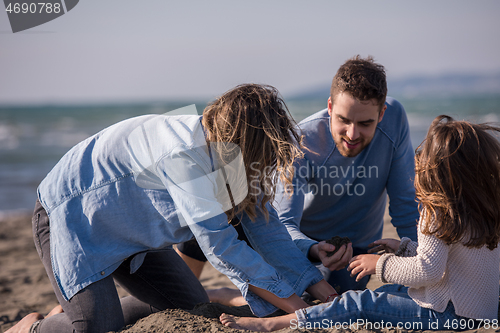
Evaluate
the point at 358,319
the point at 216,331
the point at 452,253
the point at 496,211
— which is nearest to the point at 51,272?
the point at 216,331

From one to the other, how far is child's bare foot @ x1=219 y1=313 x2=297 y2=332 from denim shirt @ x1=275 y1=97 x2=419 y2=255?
3.01ft

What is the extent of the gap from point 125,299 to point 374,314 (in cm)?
158

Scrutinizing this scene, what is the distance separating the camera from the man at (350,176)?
9.27 ft

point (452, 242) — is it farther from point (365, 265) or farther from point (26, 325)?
point (26, 325)

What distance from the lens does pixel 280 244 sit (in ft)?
8.26

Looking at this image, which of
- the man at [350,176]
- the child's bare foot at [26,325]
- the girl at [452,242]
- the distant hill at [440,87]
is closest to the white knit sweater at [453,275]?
the girl at [452,242]

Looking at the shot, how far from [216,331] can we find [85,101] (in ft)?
129

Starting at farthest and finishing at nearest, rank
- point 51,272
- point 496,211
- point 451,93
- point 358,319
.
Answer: point 451,93
point 51,272
point 358,319
point 496,211

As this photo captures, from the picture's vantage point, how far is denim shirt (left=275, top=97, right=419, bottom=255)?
2.99 metres

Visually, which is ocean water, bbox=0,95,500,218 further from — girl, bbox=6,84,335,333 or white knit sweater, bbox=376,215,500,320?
girl, bbox=6,84,335,333

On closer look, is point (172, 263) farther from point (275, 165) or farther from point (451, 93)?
point (451, 93)

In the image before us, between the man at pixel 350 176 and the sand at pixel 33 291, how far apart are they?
565mm

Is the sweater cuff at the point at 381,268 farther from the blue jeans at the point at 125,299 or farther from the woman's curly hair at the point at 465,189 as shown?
the blue jeans at the point at 125,299

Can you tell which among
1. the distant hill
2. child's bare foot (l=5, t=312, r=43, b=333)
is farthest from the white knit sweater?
the distant hill
